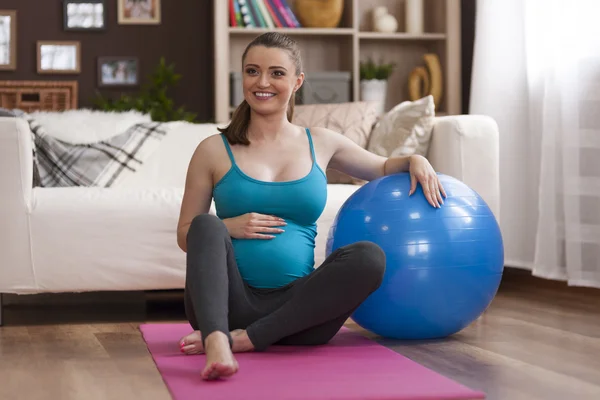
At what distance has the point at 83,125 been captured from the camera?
389 centimetres

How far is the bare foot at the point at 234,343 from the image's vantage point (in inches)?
87.6

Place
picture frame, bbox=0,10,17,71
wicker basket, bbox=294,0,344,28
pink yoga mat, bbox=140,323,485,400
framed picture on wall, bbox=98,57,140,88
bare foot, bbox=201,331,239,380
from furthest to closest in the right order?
framed picture on wall, bbox=98,57,140,88 < picture frame, bbox=0,10,17,71 < wicker basket, bbox=294,0,344,28 < bare foot, bbox=201,331,239,380 < pink yoga mat, bbox=140,323,485,400

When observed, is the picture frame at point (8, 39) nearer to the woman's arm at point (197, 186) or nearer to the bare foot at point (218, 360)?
the woman's arm at point (197, 186)

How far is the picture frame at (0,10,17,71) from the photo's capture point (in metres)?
5.00

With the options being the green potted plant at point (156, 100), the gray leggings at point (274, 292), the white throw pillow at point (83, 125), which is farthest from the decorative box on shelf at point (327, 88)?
the gray leggings at point (274, 292)

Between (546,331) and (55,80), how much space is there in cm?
334

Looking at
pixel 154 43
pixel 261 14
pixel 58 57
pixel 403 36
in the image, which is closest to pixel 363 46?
pixel 403 36

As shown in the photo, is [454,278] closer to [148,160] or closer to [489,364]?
[489,364]

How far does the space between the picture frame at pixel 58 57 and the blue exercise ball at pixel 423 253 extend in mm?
3032

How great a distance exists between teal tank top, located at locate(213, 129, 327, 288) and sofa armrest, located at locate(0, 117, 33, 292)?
3.26ft

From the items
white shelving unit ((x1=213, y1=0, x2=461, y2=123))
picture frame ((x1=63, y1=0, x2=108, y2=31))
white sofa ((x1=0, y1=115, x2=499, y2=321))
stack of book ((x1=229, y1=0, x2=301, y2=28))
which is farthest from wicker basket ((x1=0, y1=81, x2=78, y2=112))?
white sofa ((x1=0, y1=115, x2=499, y2=321))

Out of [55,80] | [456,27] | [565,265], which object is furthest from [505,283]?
[55,80]

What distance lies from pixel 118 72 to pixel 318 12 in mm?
1205

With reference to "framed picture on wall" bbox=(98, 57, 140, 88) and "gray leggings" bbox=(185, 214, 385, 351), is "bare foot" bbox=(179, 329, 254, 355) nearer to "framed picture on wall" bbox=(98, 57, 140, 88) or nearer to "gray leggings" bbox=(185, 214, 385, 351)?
"gray leggings" bbox=(185, 214, 385, 351)
